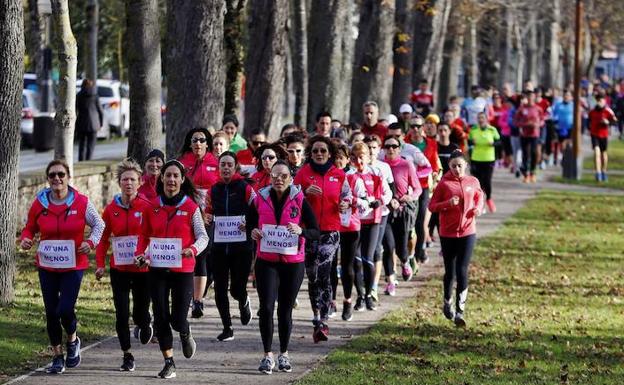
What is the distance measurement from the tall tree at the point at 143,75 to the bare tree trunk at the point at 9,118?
159 inches

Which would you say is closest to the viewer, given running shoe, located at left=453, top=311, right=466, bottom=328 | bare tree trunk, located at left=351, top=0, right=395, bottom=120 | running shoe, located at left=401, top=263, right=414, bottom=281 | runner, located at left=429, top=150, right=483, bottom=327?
running shoe, located at left=453, top=311, right=466, bottom=328

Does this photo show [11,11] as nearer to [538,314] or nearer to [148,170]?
[148,170]

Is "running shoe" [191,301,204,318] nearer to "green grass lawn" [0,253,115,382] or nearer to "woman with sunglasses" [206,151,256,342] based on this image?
"green grass lawn" [0,253,115,382]

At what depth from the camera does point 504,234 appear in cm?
2662

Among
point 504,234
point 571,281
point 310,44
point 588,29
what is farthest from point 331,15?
point 588,29

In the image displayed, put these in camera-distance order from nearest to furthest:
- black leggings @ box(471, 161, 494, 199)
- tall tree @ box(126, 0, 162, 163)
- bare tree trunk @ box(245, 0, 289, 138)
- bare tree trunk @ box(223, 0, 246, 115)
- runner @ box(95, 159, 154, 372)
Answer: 1. runner @ box(95, 159, 154, 372)
2. tall tree @ box(126, 0, 162, 163)
3. bare tree trunk @ box(245, 0, 289, 138)
4. bare tree trunk @ box(223, 0, 246, 115)
5. black leggings @ box(471, 161, 494, 199)

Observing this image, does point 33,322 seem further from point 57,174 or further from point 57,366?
point 57,174

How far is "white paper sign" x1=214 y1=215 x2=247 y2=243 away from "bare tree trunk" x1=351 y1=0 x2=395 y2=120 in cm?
1708

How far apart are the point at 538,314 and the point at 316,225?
4414mm

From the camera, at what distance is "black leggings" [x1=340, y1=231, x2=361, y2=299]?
16.1 meters

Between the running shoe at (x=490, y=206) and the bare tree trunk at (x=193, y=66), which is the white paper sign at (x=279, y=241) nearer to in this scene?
the bare tree trunk at (x=193, y=66)

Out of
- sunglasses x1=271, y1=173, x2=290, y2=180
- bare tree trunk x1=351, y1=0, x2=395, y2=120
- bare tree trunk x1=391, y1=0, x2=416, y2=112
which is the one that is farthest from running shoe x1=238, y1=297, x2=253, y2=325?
bare tree trunk x1=391, y1=0, x2=416, y2=112

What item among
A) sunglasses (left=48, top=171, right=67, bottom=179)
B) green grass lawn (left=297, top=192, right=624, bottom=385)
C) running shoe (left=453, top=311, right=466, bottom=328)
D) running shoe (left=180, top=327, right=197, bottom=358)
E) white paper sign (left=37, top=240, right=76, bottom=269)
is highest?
sunglasses (left=48, top=171, right=67, bottom=179)

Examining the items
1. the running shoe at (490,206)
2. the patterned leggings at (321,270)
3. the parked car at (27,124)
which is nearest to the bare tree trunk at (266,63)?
the running shoe at (490,206)
